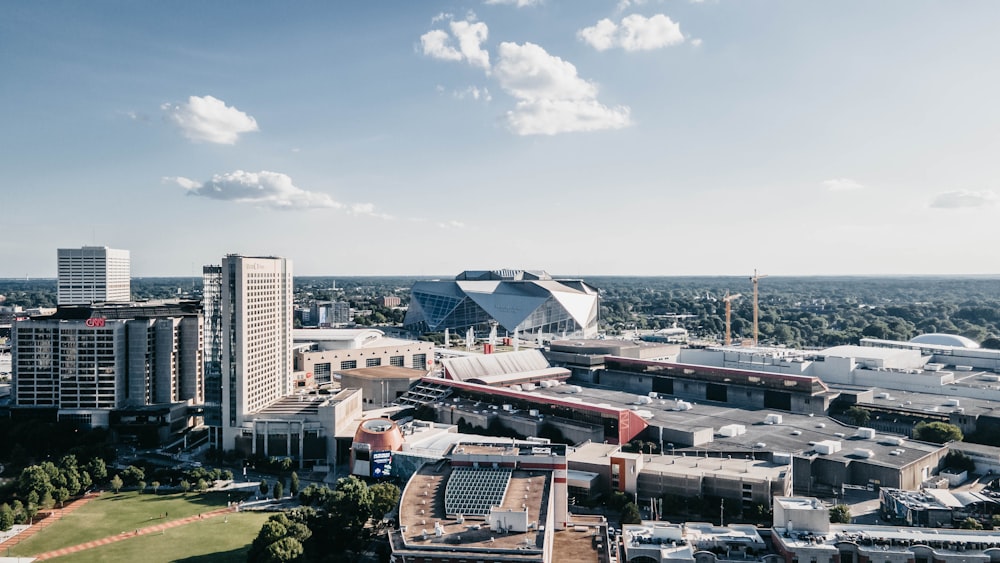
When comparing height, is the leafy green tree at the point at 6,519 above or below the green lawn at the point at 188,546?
above

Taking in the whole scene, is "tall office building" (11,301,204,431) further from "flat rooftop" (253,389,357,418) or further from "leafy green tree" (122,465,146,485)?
"leafy green tree" (122,465,146,485)

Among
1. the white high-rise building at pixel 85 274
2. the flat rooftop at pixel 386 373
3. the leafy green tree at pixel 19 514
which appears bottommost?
the leafy green tree at pixel 19 514

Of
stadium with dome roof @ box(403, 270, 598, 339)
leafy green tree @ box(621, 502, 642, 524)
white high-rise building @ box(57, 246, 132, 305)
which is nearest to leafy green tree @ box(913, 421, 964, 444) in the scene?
leafy green tree @ box(621, 502, 642, 524)

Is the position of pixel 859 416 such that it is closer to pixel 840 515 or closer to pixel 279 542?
pixel 840 515

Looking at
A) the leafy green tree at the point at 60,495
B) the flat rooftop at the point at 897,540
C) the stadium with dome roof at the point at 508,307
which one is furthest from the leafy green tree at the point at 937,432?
the stadium with dome roof at the point at 508,307

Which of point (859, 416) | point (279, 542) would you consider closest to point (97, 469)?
point (279, 542)

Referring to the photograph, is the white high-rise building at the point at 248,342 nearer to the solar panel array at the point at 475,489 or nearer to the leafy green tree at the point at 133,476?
the leafy green tree at the point at 133,476

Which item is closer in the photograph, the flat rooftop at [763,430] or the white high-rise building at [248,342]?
the flat rooftop at [763,430]

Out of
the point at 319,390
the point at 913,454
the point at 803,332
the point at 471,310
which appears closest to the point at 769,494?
the point at 913,454
